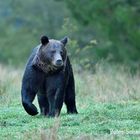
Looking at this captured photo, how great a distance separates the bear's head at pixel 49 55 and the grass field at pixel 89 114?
2.58ft

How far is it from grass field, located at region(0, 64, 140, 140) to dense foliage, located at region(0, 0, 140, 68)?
3.17 meters

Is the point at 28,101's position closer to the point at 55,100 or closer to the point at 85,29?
the point at 55,100

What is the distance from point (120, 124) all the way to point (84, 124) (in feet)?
1.65

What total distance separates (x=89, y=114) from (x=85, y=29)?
36.0 meters

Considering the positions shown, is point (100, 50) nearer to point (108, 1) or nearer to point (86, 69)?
point (108, 1)

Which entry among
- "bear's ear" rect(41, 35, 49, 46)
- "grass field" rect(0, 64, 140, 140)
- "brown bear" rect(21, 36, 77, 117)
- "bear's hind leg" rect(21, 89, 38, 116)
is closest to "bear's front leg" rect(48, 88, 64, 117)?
"brown bear" rect(21, 36, 77, 117)

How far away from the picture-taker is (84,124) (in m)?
11.5

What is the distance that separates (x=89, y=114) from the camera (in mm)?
12828

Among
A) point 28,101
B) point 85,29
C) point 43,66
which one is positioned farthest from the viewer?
point 85,29

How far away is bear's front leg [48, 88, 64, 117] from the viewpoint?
12664mm

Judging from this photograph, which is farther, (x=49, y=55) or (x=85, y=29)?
(x=85, y=29)

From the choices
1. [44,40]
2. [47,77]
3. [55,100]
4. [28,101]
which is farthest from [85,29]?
[28,101]

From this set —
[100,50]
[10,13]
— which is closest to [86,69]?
[100,50]

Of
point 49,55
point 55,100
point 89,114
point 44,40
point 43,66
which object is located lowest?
point 89,114
